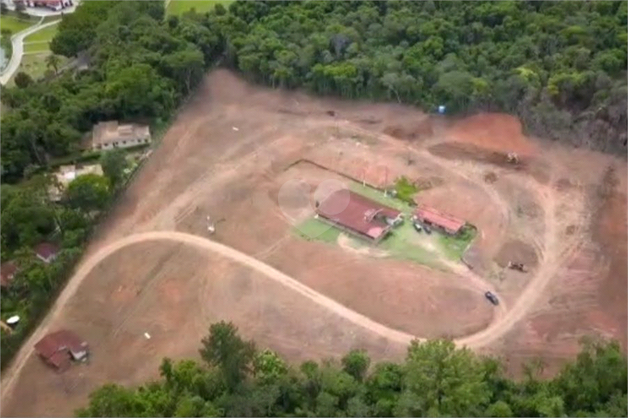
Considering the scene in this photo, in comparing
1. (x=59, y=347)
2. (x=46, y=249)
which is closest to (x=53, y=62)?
(x=46, y=249)

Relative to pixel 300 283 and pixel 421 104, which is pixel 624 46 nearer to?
pixel 421 104

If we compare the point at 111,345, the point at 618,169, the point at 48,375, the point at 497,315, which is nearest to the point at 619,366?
the point at 497,315

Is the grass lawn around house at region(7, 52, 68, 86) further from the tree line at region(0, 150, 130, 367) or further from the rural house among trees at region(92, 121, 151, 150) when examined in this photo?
the tree line at region(0, 150, 130, 367)

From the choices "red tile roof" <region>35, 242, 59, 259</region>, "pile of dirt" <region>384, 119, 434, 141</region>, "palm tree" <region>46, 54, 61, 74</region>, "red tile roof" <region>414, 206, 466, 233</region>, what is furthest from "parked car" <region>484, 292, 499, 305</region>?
"palm tree" <region>46, 54, 61, 74</region>

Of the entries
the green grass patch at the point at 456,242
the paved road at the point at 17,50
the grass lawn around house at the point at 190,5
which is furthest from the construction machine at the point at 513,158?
the paved road at the point at 17,50

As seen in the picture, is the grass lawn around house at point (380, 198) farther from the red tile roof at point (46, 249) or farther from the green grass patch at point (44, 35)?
the green grass patch at point (44, 35)
